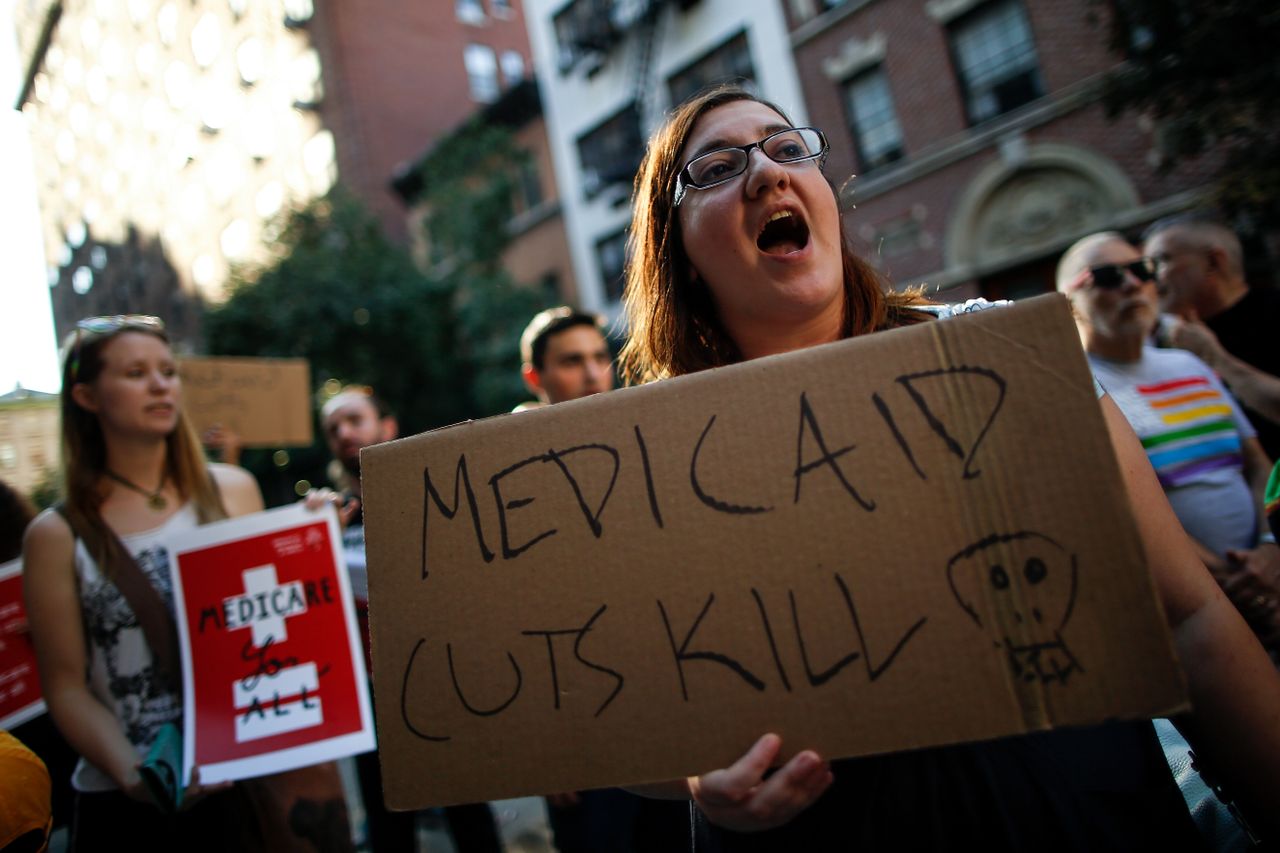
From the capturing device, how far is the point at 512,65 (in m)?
24.0

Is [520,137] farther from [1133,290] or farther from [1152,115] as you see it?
[1133,290]

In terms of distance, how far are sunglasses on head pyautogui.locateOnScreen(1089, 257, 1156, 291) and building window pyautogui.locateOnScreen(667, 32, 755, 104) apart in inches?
438

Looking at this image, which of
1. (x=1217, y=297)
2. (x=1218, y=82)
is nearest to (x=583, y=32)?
(x=1218, y=82)

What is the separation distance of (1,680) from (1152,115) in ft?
29.7

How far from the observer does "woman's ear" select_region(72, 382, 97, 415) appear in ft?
6.75

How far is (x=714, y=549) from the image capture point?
3.08ft

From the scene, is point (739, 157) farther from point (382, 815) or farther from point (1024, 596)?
point (382, 815)

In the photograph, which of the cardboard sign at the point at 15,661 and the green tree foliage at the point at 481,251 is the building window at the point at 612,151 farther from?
the cardboard sign at the point at 15,661

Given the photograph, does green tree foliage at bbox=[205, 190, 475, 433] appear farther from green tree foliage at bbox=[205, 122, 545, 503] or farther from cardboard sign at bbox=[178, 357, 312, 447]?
cardboard sign at bbox=[178, 357, 312, 447]

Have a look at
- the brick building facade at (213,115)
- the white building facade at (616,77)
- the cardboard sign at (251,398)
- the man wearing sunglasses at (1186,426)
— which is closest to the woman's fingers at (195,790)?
the man wearing sunglasses at (1186,426)

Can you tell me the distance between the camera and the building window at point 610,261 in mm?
15711

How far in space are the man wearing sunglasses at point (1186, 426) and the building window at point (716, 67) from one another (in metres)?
11.2

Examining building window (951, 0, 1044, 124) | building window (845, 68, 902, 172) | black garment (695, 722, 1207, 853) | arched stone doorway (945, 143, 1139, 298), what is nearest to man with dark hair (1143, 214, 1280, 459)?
black garment (695, 722, 1207, 853)

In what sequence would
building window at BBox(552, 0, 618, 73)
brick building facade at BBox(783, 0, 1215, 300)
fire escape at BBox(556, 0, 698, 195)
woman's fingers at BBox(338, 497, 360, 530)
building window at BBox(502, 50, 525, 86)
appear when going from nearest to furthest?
woman's fingers at BBox(338, 497, 360, 530) < brick building facade at BBox(783, 0, 1215, 300) < fire escape at BBox(556, 0, 698, 195) < building window at BBox(552, 0, 618, 73) < building window at BBox(502, 50, 525, 86)
